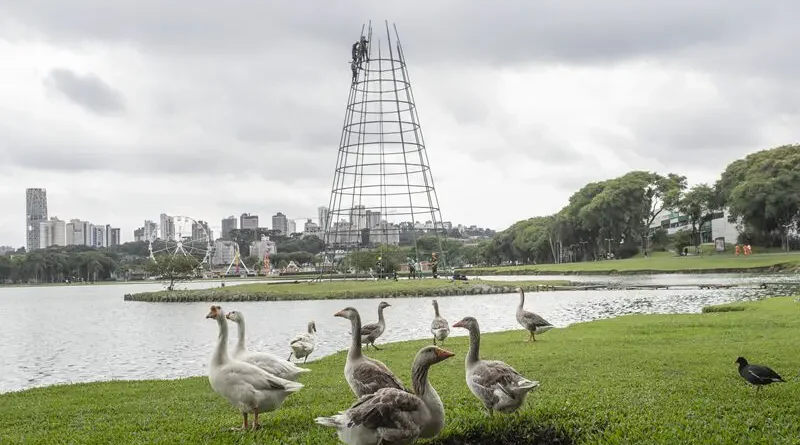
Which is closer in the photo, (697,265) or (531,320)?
(531,320)

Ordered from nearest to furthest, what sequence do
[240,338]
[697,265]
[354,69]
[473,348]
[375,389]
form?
[375,389] → [473,348] → [240,338] → [354,69] → [697,265]

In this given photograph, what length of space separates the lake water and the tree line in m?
54.8

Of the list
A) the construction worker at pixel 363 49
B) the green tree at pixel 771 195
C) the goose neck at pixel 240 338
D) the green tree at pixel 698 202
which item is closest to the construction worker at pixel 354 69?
the construction worker at pixel 363 49

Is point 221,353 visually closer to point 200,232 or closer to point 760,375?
point 760,375

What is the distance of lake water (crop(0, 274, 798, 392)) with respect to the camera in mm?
24641

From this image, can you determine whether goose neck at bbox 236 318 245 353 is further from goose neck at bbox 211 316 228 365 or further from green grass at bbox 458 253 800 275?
green grass at bbox 458 253 800 275

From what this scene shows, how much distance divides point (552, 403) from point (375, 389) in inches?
111

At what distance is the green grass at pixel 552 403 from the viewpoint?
968 cm

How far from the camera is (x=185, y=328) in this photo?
1540 inches

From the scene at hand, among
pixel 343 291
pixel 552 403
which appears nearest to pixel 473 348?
pixel 552 403

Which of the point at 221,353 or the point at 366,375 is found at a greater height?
the point at 221,353

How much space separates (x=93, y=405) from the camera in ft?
46.2

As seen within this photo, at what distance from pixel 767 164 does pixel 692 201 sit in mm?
15883

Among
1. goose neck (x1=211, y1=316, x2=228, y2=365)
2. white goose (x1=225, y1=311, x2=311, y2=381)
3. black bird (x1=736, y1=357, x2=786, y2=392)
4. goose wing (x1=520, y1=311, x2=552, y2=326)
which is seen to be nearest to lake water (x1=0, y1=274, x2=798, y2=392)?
goose wing (x1=520, y1=311, x2=552, y2=326)
